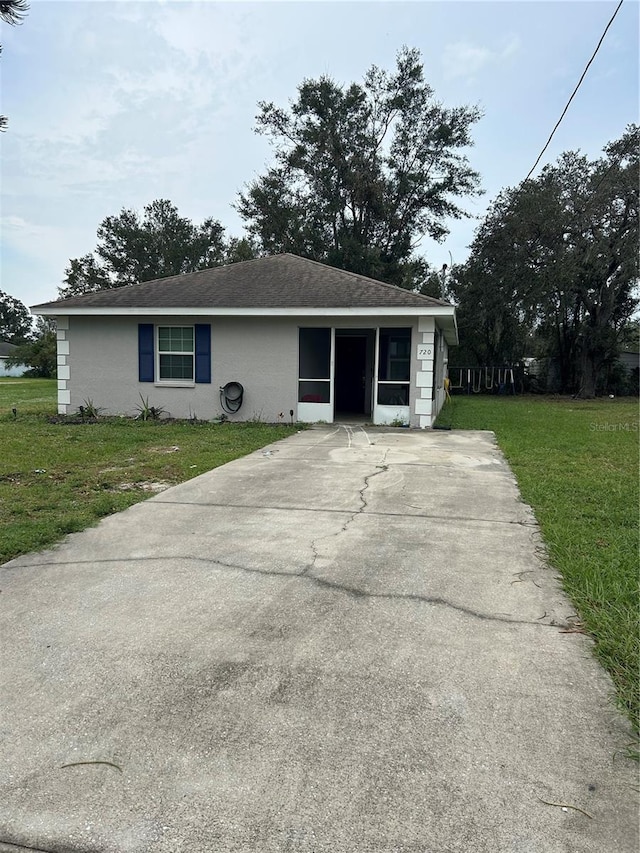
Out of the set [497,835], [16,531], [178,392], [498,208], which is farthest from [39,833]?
[498,208]

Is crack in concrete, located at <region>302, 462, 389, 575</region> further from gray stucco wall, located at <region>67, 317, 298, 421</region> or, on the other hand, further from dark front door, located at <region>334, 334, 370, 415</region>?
dark front door, located at <region>334, 334, 370, 415</region>

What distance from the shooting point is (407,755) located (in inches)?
75.7

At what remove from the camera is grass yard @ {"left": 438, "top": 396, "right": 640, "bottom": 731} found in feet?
8.79

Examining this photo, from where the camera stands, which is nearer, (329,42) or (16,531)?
(16,531)

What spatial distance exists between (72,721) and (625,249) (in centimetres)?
2542

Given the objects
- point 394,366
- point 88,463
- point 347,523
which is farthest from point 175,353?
point 347,523

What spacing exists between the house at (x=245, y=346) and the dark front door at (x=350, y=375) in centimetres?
157

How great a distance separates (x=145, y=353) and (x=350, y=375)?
537 centimetres

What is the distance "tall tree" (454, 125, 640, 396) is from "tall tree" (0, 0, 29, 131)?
22.5m

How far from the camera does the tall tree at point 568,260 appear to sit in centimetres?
2270

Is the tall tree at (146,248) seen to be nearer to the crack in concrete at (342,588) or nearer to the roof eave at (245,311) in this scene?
the roof eave at (245,311)

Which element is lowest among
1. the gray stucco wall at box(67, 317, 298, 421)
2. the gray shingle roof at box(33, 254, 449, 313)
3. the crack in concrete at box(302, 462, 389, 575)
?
the crack in concrete at box(302, 462, 389, 575)

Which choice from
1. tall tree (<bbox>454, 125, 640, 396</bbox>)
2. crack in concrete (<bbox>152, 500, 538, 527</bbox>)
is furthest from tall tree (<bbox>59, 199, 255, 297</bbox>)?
crack in concrete (<bbox>152, 500, 538, 527</bbox>)

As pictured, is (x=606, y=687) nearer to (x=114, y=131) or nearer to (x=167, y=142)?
(x=114, y=131)
